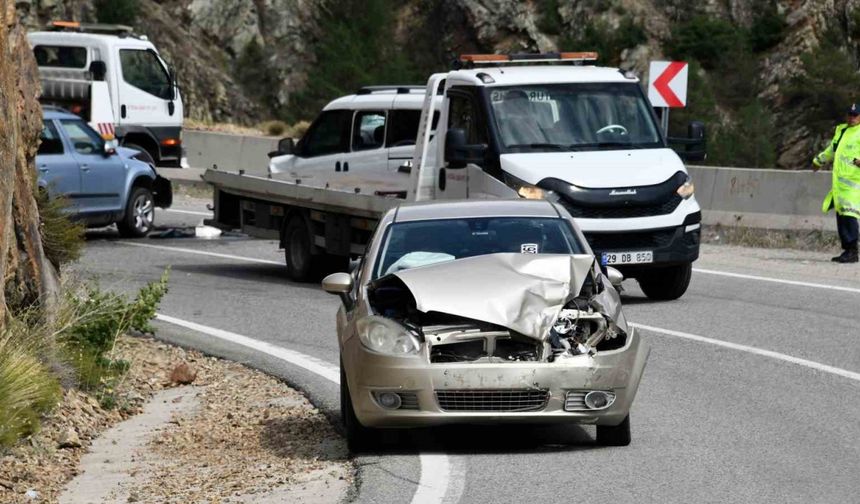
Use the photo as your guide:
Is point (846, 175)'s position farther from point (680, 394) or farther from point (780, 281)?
point (680, 394)

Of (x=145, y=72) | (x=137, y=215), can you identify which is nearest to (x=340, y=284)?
(x=137, y=215)

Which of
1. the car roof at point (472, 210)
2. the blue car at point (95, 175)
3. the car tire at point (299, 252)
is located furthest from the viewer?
the blue car at point (95, 175)

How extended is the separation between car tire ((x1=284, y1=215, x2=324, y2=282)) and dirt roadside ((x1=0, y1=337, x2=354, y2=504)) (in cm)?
536

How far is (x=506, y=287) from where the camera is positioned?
350 inches

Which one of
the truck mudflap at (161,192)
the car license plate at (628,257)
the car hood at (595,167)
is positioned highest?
the car hood at (595,167)

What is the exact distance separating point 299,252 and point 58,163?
4.93m

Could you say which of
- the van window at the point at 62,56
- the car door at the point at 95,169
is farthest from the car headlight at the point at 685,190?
the van window at the point at 62,56

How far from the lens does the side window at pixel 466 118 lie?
1627 centimetres

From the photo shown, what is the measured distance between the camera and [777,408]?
1038cm

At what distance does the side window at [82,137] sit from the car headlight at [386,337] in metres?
14.3

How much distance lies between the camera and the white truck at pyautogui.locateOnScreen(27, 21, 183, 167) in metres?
28.5

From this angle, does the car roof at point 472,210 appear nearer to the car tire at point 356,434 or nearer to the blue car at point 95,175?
the car tire at point 356,434

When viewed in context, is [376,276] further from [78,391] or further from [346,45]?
[346,45]

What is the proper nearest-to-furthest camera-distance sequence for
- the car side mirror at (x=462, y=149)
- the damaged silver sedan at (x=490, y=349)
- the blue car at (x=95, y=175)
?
the damaged silver sedan at (x=490, y=349) < the car side mirror at (x=462, y=149) < the blue car at (x=95, y=175)
